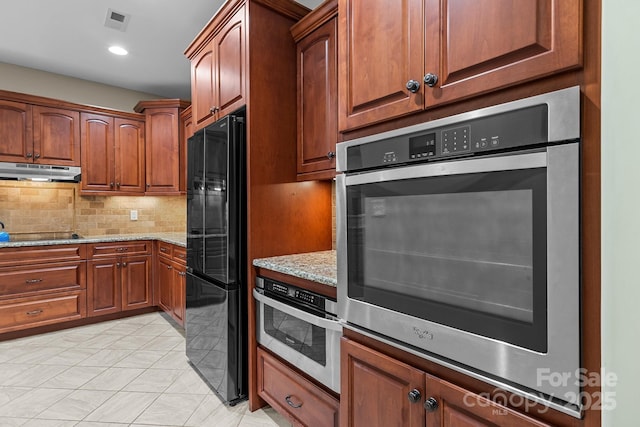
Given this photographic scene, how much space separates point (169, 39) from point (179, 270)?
7.00ft

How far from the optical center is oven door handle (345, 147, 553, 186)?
0.76m

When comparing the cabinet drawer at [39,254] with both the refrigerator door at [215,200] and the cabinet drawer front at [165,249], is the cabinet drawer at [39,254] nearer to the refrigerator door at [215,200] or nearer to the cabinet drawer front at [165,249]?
the cabinet drawer front at [165,249]

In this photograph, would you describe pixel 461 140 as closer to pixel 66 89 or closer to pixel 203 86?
pixel 203 86

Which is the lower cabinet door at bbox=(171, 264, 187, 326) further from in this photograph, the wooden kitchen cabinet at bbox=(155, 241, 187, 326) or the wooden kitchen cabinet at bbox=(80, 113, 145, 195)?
the wooden kitchen cabinet at bbox=(80, 113, 145, 195)

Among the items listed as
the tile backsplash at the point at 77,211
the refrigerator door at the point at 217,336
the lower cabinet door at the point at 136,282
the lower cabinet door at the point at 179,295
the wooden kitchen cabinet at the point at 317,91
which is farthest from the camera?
the lower cabinet door at the point at 136,282

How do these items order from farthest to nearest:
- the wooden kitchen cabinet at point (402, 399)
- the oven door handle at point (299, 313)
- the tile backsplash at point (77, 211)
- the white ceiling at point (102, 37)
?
the tile backsplash at point (77, 211), the white ceiling at point (102, 37), the oven door handle at point (299, 313), the wooden kitchen cabinet at point (402, 399)

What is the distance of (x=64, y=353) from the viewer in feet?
9.20

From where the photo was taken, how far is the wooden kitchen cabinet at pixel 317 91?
6.08 feet

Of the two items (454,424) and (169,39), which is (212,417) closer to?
(454,424)

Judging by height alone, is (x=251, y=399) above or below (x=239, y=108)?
below

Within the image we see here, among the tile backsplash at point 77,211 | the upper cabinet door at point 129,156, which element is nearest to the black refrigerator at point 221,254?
the upper cabinet door at point 129,156

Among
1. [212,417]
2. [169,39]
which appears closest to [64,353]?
[212,417]
